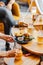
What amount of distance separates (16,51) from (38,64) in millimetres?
245

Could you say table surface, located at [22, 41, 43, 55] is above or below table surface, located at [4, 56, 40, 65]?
above

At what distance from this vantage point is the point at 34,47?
6.32 feet

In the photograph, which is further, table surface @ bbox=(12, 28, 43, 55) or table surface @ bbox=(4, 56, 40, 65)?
table surface @ bbox=(12, 28, 43, 55)

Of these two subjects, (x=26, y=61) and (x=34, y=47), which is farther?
(x=34, y=47)

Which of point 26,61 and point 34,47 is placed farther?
point 34,47

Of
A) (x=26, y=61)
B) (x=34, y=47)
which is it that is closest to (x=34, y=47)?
(x=34, y=47)

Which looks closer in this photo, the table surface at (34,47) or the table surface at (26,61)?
the table surface at (26,61)

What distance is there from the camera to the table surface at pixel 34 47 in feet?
5.92

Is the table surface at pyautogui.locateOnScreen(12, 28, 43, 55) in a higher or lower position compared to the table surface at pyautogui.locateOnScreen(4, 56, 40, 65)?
higher

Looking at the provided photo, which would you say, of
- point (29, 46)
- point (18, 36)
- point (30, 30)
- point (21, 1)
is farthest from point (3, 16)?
point (21, 1)

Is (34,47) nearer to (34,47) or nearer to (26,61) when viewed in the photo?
(34,47)

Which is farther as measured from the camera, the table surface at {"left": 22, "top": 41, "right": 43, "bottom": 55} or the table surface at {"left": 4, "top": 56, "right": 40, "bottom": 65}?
the table surface at {"left": 22, "top": 41, "right": 43, "bottom": 55}

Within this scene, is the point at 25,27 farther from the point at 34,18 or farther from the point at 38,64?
the point at 38,64

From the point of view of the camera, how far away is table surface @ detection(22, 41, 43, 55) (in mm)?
1805
